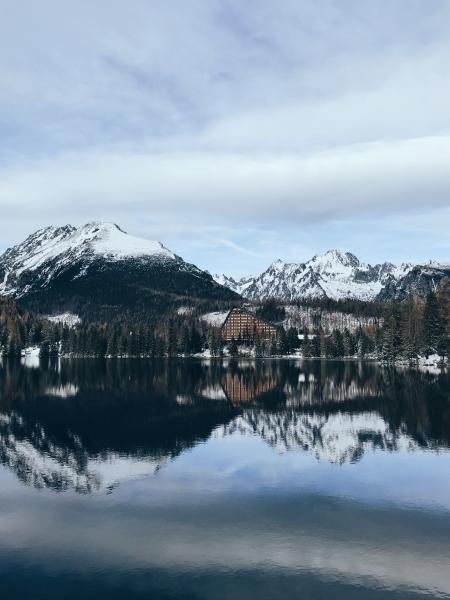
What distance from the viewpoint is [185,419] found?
96062 mm

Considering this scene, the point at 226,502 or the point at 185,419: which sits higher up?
the point at 185,419

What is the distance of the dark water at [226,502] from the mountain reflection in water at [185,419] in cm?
46

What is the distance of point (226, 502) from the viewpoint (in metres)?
50.4

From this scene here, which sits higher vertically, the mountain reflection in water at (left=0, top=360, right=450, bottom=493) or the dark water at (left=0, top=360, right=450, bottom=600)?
the mountain reflection in water at (left=0, top=360, right=450, bottom=493)

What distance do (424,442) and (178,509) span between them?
42.0 m

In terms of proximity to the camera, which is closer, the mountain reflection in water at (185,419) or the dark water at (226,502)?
the dark water at (226,502)

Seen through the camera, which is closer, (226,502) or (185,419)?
(226,502)

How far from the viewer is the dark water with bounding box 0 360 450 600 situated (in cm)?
3547

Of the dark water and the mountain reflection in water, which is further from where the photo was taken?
the mountain reflection in water

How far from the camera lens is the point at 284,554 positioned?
38.9m

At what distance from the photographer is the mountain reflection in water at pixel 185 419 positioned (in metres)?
66.5

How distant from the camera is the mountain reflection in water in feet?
218

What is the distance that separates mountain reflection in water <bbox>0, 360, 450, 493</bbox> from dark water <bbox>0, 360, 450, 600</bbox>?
0.46 metres

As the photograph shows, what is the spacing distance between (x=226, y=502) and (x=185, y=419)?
46.3 meters
